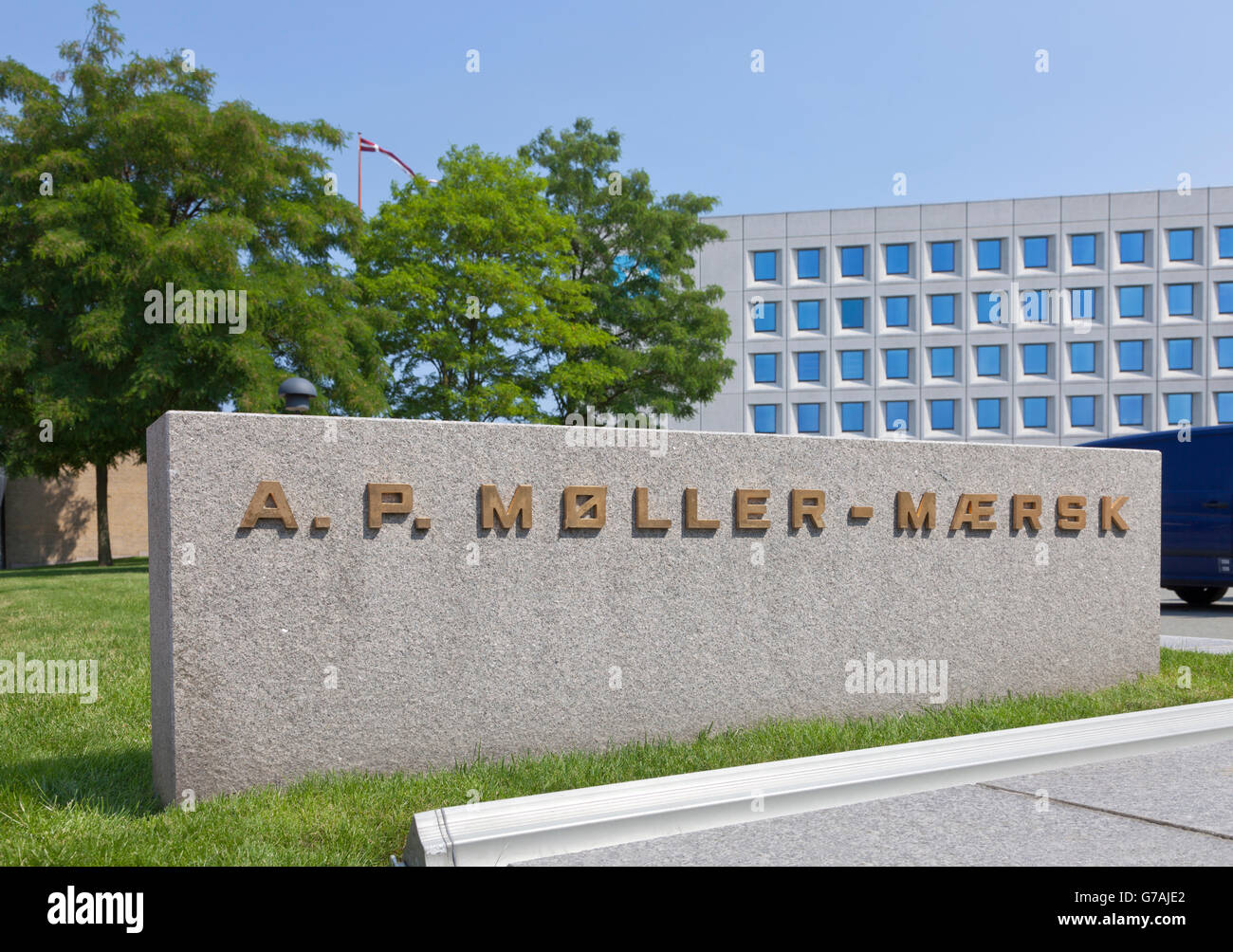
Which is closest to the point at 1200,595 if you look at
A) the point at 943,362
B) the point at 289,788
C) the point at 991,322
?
the point at 289,788

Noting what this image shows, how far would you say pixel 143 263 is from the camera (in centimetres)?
2203

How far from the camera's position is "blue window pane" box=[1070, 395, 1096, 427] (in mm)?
49031

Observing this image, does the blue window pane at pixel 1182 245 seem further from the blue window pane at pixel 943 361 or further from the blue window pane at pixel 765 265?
the blue window pane at pixel 765 265

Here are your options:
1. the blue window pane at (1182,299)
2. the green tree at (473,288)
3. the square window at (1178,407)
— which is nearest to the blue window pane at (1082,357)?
the square window at (1178,407)

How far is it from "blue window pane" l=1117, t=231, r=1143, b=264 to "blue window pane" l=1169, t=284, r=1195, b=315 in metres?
2.03

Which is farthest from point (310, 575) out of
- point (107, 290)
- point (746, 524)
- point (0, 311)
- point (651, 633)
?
point (0, 311)

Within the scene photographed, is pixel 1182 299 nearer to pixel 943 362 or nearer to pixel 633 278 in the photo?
pixel 943 362

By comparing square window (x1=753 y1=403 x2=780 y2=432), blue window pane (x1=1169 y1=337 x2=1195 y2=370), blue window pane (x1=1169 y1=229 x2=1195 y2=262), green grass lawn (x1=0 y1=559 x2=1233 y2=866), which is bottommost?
green grass lawn (x1=0 y1=559 x2=1233 y2=866)

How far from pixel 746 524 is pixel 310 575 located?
7.89ft

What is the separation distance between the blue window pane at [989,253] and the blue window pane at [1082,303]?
3705 mm

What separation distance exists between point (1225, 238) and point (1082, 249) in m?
6.20

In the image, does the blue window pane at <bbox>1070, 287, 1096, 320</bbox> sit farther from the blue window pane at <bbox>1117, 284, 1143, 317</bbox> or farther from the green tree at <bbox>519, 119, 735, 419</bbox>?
the green tree at <bbox>519, 119, 735, 419</bbox>

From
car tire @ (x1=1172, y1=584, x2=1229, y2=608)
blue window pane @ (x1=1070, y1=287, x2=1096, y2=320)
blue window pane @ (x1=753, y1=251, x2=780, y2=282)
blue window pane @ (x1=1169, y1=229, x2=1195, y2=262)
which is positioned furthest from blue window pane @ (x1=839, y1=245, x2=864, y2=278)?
car tire @ (x1=1172, y1=584, x2=1229, y2=608)

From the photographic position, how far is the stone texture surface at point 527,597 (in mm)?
4578
